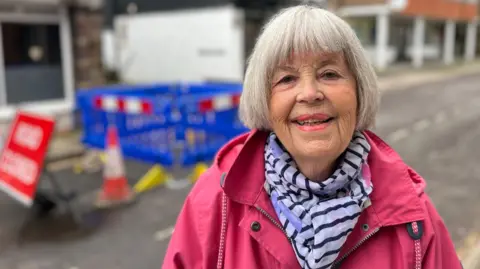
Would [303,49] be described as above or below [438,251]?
above

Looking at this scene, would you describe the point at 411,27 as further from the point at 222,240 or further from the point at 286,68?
the point at 222,240

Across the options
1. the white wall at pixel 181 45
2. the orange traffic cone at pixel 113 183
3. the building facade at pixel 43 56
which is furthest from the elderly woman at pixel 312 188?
the white wall at pixel 181 45

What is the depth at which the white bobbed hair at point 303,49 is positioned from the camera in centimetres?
170

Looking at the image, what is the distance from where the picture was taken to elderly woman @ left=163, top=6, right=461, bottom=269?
67.1 inches

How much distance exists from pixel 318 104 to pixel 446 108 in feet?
45.1

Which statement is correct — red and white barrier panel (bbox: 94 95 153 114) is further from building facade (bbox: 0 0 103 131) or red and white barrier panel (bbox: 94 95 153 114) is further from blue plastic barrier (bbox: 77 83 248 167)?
building facade (bbox: 0 0 103 131)

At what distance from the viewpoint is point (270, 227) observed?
173 cm

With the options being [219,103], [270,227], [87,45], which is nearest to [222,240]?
[270,227]

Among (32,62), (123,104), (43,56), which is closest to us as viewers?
(123,104)

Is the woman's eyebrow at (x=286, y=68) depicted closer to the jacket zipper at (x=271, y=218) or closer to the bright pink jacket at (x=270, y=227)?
the bright pink jacket at (x=270, y=227)

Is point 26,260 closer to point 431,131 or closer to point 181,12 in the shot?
point 431,131

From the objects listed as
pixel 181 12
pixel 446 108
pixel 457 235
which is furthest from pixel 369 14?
pixel 457 235

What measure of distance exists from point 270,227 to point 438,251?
619 mm

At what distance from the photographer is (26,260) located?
4.50 metres
